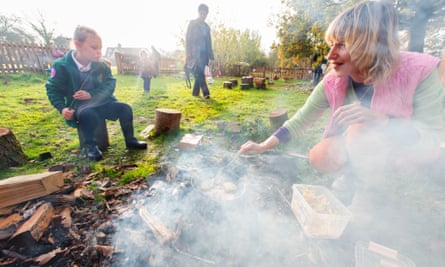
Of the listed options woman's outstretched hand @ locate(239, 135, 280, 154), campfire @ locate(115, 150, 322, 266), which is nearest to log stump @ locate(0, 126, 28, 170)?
campfire @ locate(115, 150, 322, 266)

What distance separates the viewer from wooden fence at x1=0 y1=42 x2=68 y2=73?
9.58m

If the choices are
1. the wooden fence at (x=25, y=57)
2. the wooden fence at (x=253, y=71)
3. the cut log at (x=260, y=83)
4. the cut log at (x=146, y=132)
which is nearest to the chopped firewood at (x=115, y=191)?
the cut log at (x=146, y=132)

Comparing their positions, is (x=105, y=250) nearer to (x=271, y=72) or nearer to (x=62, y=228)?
(x=62, y=228)

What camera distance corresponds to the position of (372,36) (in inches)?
52.2

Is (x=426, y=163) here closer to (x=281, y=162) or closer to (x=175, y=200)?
(x=281, y=162)

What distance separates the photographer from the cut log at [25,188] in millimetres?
1638

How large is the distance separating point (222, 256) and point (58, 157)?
9.58 ft

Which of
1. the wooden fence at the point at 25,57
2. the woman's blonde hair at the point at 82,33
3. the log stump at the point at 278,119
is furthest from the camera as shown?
the wooden fence at the point at 25,57

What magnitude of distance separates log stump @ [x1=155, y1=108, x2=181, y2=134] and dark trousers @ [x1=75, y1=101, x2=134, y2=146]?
1.92 ft

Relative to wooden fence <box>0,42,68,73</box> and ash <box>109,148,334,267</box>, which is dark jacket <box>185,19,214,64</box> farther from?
wooden fence <box>0,42,68,73</box>

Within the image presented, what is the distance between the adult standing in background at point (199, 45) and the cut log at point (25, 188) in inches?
233

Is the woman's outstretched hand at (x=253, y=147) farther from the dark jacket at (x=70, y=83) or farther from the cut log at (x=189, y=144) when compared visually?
the dark jacket at (x=70, y=83)

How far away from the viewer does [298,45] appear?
39.9 ft

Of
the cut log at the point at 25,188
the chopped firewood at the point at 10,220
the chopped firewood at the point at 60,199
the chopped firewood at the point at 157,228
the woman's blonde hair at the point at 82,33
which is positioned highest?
the woman's blonde hair at the point at 82,33
